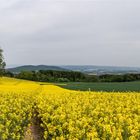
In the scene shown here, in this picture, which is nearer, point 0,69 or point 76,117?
point 76,117

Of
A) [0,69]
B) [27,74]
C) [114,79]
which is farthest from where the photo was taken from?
[27,74]

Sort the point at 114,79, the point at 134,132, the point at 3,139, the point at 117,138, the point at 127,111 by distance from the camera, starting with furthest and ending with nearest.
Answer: the point at 114,79 → the point at 127,111 → the point at 3,139 → the point at 134,132 → the point at 117,138

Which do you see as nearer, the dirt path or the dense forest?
the dirt path

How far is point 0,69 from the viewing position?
2648 inches

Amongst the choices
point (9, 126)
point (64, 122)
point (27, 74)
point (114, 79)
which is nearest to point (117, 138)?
point (64, 122)

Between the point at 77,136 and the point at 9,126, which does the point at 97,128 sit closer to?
the point at 77,136

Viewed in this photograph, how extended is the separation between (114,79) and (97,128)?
6320 cm

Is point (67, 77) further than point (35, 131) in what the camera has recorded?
Yes

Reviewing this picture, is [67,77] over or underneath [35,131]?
over

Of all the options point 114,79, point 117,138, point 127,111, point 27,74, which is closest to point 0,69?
point 27,74

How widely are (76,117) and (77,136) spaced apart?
7.93ft

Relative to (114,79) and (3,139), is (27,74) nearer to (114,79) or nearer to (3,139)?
(114,79)

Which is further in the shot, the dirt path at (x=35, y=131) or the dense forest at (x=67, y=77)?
the dense forest at (x=67, y=77)

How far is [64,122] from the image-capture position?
11180 mm
